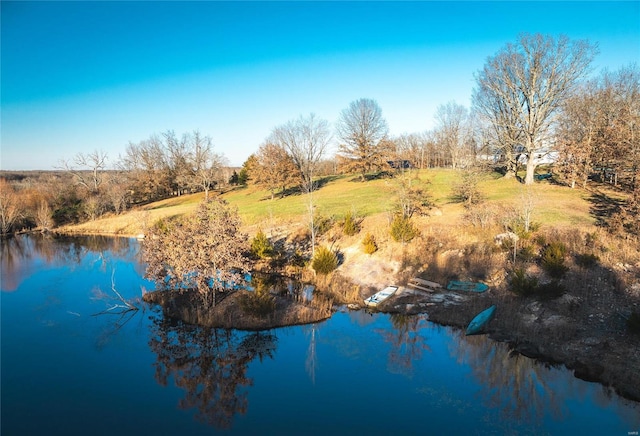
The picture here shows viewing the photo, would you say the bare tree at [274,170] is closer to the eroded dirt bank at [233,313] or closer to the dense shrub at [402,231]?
the dense shrub at [402,231]

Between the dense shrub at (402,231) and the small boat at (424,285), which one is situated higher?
the dense shrub at (402,231)

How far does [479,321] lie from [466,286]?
3.73 m

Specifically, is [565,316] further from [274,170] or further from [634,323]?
[274,170]

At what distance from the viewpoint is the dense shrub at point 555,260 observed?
18.4 m

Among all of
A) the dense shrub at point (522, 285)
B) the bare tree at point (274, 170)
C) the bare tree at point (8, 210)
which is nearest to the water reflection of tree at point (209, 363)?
the dense shrub at point (522, 285)

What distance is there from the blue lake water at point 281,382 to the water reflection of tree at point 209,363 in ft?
0.16

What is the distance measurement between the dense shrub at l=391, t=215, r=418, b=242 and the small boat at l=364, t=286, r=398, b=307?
16.8ft

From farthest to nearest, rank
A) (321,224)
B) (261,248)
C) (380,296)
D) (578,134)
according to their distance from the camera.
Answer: (578,134), (321,224), (261,248), (380,296)

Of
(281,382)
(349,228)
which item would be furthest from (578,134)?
(281,382)

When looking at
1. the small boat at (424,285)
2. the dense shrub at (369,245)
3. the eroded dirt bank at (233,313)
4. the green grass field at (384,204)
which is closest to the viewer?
the eroded dirt bank at (233,313)

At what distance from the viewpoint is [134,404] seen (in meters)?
12.0

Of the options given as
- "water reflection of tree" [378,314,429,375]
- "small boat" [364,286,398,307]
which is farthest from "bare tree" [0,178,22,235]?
"water reflection of tree" [378,314,429,375]

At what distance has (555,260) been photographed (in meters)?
18.7

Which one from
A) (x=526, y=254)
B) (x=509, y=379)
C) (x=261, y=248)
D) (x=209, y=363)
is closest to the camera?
(x=509, y=379)
